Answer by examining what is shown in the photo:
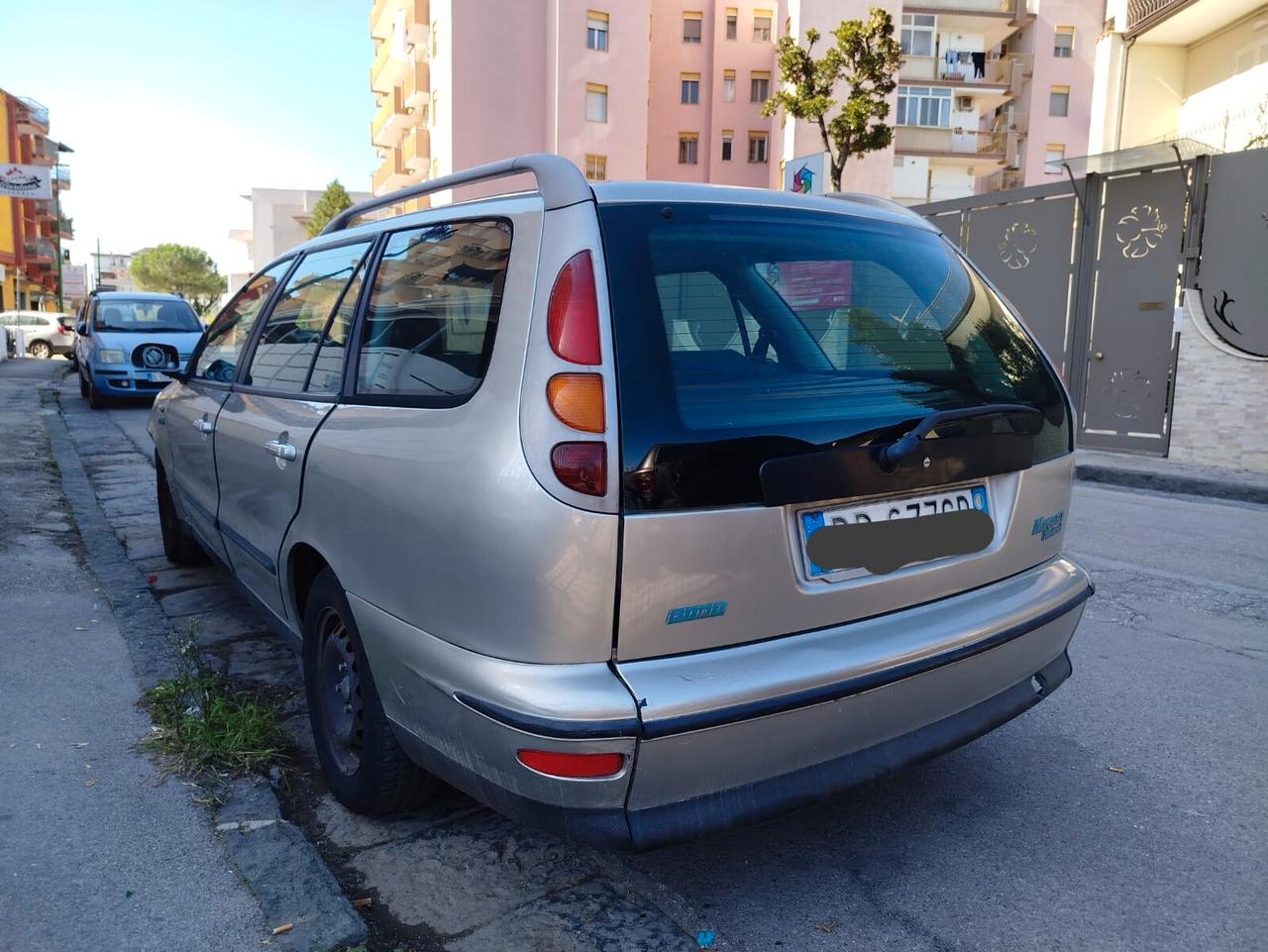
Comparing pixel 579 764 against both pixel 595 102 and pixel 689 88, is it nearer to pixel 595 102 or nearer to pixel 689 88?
pixel 595 102

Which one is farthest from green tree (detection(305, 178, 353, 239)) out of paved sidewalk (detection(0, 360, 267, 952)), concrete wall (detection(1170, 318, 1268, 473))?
paved sidewalk (detection(0, 360, 267, 952))

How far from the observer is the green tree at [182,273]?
91.1 meters

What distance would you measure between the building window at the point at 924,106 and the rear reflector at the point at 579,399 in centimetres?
4020

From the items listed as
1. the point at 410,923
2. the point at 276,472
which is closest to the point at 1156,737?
the point at 410,923

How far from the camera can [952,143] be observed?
128 feet

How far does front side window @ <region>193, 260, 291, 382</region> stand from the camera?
390 centimetres

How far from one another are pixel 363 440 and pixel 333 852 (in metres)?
1.13

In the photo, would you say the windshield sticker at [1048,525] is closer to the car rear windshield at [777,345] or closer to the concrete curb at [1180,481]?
the car rear windshield at [777,345]

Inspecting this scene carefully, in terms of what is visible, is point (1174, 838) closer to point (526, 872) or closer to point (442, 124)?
point (526, 872)

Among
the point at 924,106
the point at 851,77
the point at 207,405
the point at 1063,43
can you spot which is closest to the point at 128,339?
the point at 207,405

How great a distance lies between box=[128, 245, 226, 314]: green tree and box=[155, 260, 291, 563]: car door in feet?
308

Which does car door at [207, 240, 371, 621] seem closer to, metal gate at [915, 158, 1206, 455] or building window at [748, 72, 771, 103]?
metal gate at [915, 158, 1206, 455]

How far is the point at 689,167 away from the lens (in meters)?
42.1

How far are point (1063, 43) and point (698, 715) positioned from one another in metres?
44.6
